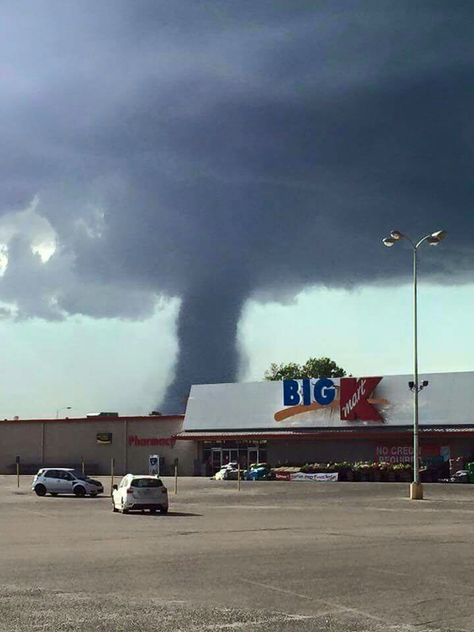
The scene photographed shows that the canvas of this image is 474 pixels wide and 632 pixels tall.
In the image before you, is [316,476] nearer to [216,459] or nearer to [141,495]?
[216,459]

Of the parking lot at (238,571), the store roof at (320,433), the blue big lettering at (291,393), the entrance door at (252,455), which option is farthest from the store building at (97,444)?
the parking lot at (238,571)

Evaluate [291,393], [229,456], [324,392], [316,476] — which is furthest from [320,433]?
[229,456]

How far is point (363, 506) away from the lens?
113ft

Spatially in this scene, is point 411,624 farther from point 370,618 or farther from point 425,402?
point 425,402

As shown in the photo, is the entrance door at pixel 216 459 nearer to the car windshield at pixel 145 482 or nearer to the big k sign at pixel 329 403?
the big k sign at pixel 329 403

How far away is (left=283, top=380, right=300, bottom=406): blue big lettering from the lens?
215 feet

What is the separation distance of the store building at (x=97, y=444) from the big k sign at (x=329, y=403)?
10.6ft

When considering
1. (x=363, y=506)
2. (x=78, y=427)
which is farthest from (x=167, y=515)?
(x=78, y=427)

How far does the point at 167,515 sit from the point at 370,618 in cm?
2056

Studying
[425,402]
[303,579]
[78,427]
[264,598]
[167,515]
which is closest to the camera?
[264,598]

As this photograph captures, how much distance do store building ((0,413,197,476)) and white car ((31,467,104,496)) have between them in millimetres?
26433

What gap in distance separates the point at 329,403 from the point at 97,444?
23.9m

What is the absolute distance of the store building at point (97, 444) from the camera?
240 feet

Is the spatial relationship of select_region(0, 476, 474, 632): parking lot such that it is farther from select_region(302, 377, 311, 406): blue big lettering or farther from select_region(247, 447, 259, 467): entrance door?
select_region(247, 447, 259, 467): entrance door
